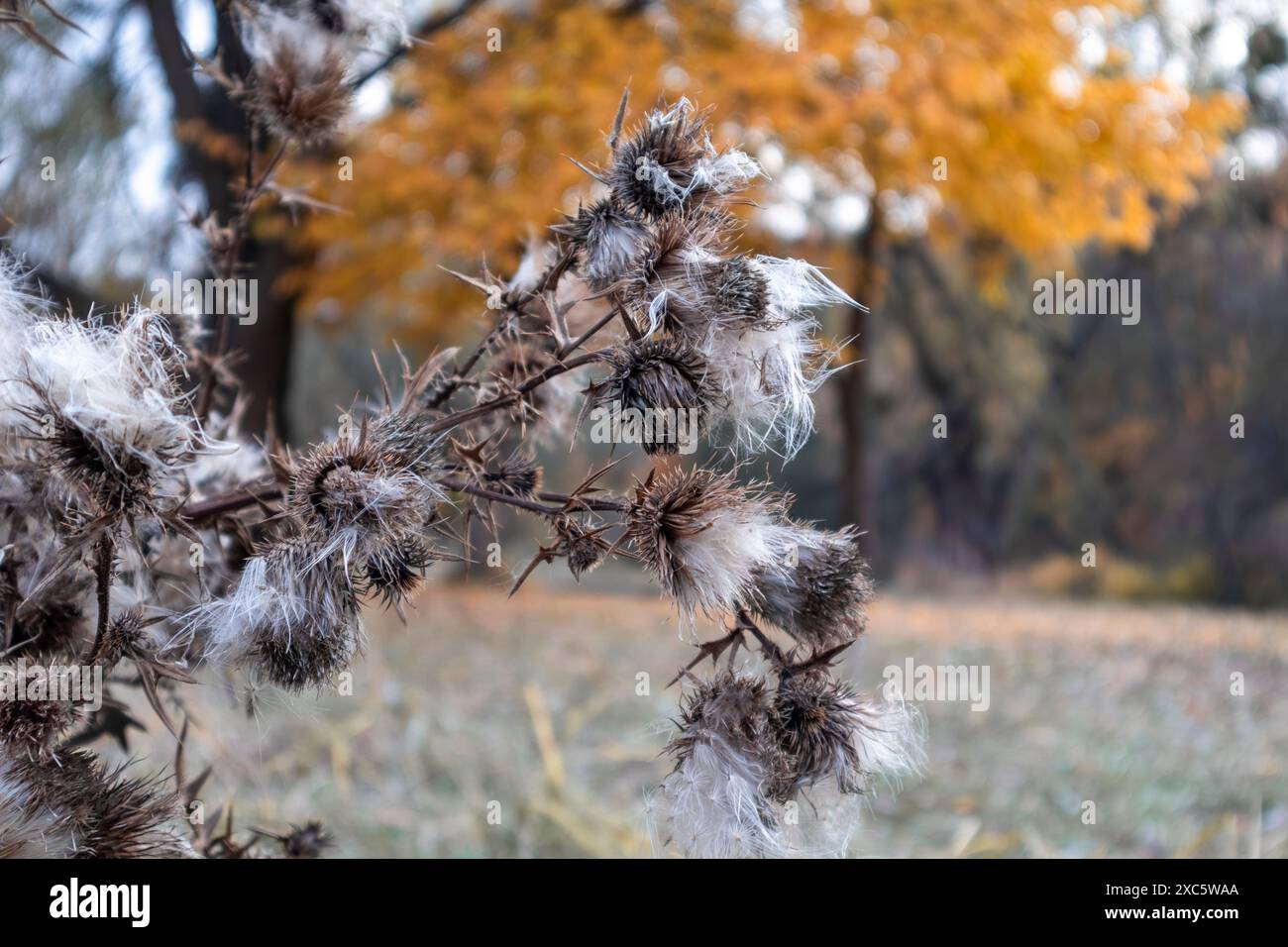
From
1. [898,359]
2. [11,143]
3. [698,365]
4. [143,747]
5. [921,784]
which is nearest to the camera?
[698,365]

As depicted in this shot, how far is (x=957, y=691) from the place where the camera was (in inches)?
258

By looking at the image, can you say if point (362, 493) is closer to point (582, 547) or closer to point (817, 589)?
point (582, 547)

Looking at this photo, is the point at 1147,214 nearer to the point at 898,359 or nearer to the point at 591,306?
the point at 591,306

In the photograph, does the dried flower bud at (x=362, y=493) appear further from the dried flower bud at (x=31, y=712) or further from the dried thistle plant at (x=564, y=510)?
the dried flower bud at (x=31, y=712)

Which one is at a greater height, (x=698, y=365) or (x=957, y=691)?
(x=698, y=365)

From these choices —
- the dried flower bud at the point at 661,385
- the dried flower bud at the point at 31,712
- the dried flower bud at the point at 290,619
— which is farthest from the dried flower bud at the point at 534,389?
the dried flower bud at the point at 31,712

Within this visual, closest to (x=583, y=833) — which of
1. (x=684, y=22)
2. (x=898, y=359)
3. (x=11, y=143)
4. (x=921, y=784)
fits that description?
(x=921, y=784)

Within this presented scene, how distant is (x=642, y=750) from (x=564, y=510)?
3841 mm

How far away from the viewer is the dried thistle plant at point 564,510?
1.29m

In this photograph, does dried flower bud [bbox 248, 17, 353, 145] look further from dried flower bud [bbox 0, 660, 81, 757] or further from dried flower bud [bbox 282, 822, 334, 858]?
dried flower bud [bbox 282, 822, 334, 858]

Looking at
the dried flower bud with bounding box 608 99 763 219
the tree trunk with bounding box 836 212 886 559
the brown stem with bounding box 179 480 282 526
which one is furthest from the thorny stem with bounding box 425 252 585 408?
the tree trunk with bounding box 836 212 886 559

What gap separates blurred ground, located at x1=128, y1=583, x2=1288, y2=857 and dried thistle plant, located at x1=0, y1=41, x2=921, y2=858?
0.54 ft

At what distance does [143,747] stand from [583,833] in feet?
5.97
